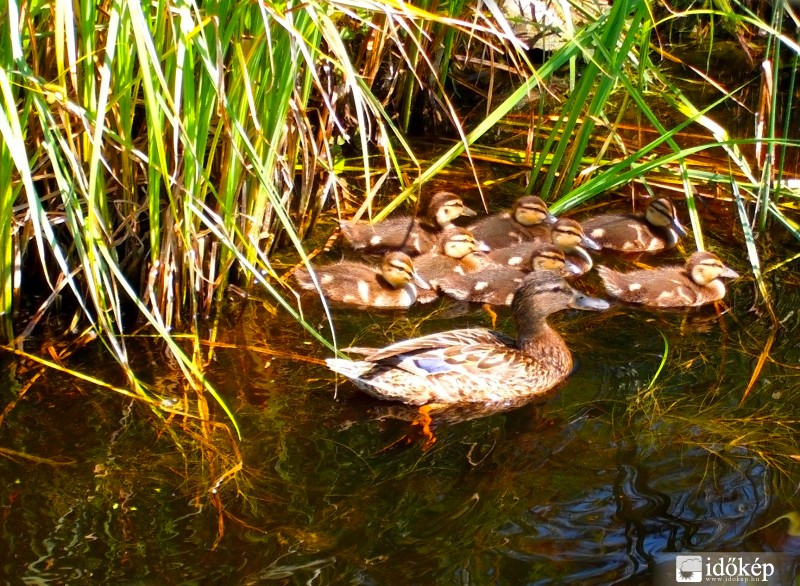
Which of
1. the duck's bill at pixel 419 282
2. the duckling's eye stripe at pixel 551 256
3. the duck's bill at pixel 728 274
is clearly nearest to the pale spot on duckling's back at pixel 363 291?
the duck's bill at pixel 419 282

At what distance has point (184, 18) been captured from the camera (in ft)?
8.58

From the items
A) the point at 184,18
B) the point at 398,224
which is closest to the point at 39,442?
the point at 184,18

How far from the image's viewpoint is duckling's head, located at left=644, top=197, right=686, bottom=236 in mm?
4645

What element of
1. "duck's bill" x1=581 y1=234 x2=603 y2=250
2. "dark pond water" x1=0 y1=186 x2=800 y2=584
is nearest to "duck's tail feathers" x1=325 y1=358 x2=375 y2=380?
"dark pond water" x1=0 y1=186 x2=800 y2=584

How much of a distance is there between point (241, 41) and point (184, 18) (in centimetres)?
48

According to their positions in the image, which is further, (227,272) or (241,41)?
(227,272)

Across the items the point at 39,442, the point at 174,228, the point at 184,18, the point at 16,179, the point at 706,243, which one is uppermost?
the point at 184,18

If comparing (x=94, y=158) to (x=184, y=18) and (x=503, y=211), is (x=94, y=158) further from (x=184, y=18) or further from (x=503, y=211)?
(x=503, y=211)

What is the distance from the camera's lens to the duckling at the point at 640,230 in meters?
4.67

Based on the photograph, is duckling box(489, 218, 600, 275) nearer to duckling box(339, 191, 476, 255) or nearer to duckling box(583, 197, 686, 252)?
duckling box(583, 197, 686, 252)

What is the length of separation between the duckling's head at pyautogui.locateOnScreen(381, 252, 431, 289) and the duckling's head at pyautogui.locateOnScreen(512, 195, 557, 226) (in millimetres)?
639

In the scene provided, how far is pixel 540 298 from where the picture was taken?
383cm

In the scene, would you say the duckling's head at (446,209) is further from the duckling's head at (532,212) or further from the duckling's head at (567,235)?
the duckling's head at (567,235)

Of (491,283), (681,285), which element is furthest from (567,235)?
(681,285)
